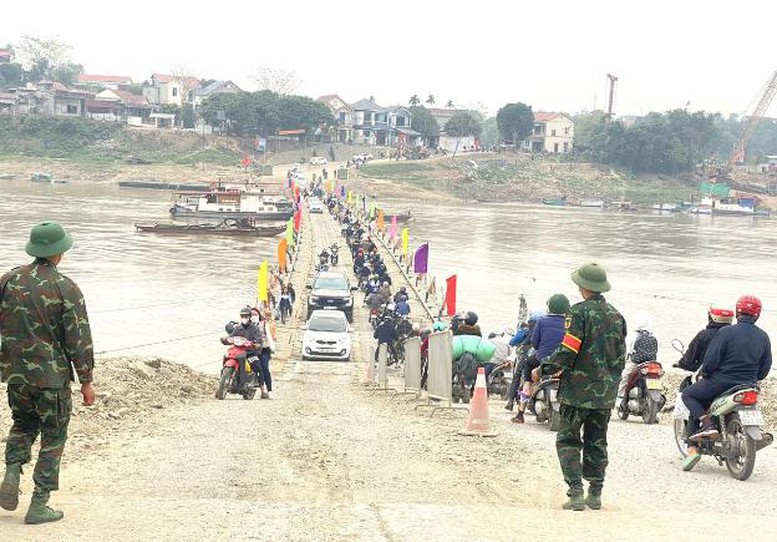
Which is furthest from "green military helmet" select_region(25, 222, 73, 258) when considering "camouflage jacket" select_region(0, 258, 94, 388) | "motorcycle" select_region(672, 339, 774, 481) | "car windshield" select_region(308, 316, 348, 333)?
"car windshield" select_region(308, 316, 348, 333)

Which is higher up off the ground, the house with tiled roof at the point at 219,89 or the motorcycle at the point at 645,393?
the house with tiled roof at the point at 219,89

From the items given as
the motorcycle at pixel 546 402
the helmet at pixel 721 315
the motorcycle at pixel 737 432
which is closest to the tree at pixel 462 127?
the motorcycle at pixel 546 402

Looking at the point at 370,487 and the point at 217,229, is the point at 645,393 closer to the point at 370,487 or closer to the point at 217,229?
the point at 370,487

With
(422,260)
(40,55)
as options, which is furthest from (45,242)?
(40,55)

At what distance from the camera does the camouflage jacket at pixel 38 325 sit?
6.23 metres

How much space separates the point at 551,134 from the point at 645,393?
145383mm

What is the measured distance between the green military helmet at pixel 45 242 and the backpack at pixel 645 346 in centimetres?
708

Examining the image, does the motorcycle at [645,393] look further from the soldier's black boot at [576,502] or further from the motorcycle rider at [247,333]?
the motorcycle rider at [247,333]

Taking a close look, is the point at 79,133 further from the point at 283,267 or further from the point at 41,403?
the point at 41,403

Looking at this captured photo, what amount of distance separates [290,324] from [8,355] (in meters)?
24.2

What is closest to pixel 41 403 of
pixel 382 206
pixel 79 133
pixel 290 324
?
pixel 290 324

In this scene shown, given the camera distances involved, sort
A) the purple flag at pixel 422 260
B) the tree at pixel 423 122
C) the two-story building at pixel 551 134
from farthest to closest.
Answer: the two-story building at pixel 551 134 → the tree at pixel 423 122 → the purple flag at pixel 422 260

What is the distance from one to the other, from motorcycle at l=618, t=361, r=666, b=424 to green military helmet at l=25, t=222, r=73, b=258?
728 centimetres

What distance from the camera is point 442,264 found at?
53.1 metres
